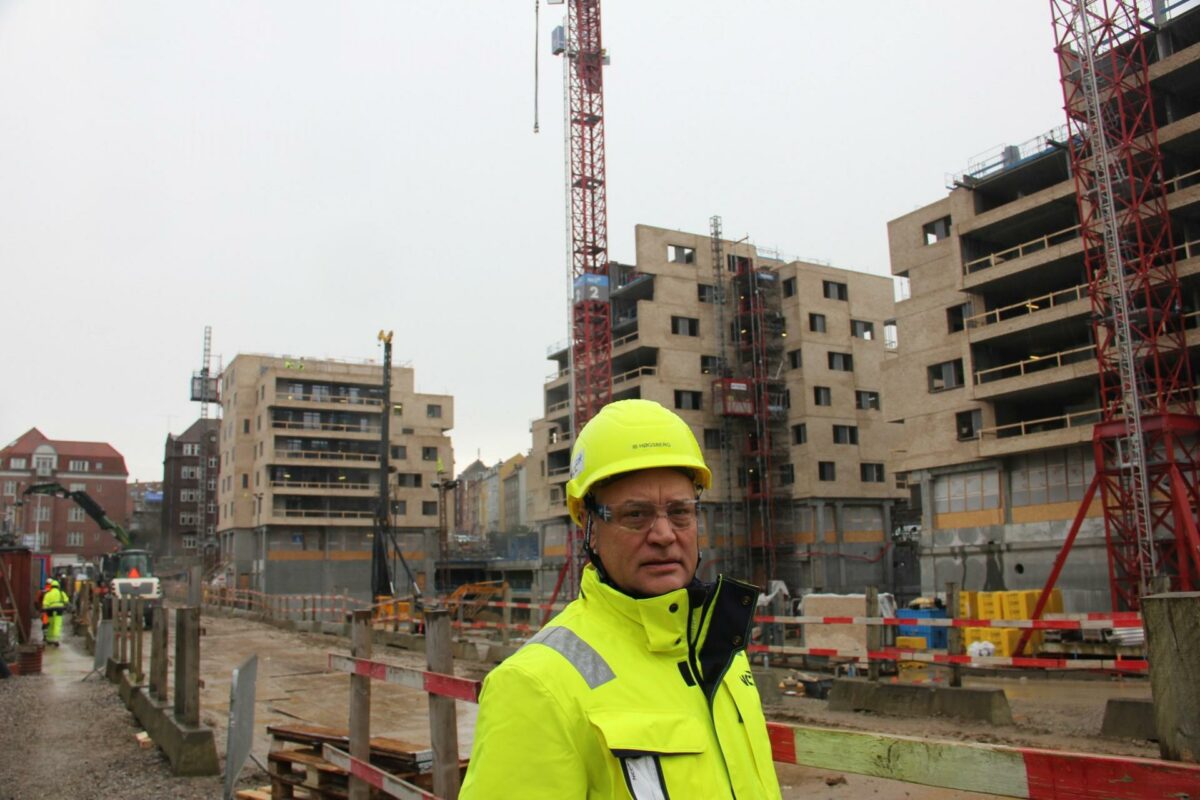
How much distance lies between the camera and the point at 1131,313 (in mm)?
31531

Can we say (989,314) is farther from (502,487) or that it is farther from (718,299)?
(502,487)

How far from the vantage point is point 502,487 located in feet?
469

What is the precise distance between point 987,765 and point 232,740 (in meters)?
5.93

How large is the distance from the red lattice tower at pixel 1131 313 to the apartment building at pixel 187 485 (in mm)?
93021

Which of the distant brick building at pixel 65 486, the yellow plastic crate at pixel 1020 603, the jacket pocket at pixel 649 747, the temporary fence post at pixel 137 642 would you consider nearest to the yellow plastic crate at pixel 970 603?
the yellow plastic crate at pixel 1020 603

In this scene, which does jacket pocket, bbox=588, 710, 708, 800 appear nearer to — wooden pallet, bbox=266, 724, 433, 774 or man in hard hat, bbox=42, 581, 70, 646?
wooden pallet, bbox=266, 724, 433, 774

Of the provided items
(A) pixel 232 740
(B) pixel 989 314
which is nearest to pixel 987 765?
(A) pixel 232 740

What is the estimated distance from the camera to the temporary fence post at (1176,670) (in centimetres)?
270

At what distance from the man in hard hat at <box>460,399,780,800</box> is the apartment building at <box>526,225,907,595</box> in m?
51.2

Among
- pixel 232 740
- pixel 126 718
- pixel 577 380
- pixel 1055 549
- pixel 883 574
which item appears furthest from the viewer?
pixel 577 380

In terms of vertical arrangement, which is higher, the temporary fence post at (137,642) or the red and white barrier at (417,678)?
the red and white barrier at (417,678)

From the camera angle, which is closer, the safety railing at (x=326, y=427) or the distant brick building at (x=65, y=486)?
the safety railing at (x=326, y=427)

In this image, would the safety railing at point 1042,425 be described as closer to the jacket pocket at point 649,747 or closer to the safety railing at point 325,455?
the jacket pocket at point 649,747

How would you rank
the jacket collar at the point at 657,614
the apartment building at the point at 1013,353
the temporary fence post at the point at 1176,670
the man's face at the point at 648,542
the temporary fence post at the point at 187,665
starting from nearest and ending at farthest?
the jacket collar at the point at 657,614, the man's face at the point at 648,542, the temporary fence post at the point at 1176,670, the temporary fence post at the point at 187,665, the apartment building at the point at 1013,353
